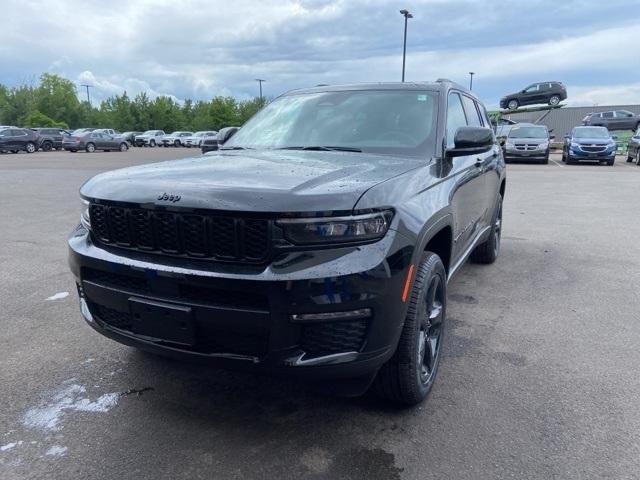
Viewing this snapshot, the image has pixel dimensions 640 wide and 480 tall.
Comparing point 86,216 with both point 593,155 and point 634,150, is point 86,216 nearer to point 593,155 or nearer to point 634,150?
point 593,155

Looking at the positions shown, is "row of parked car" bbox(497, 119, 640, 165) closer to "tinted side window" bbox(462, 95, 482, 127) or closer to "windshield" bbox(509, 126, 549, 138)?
"windshield" bbox(509, 126, 549, 138)

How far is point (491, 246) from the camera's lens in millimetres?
5727

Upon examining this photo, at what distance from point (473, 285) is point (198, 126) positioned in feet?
265

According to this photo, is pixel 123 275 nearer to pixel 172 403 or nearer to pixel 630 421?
pixel 172 403

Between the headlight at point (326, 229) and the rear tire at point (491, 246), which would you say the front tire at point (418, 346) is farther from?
the rear tire at point (491, 246)

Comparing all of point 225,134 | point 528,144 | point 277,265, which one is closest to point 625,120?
point 528,144

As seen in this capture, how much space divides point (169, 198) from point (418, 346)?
145 centimetres

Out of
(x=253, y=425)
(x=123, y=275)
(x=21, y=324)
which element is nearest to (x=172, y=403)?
(x=253, y=425)

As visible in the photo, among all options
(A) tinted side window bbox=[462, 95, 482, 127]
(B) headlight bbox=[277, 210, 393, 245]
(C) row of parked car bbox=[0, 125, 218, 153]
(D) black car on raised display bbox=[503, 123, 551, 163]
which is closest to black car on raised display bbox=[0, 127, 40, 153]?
(C) row of parked car bbox=[0, 125, 218, 153]

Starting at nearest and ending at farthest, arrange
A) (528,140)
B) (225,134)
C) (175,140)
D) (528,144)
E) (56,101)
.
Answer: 1. (225,134)
2. (528,144)
3. (528,140)
4. (175,140)
5. (56,101)

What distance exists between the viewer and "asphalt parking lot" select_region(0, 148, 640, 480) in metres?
2.40

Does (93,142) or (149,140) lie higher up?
(93,142)

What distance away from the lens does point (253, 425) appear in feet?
8.90

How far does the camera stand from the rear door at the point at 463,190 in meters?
3.52
